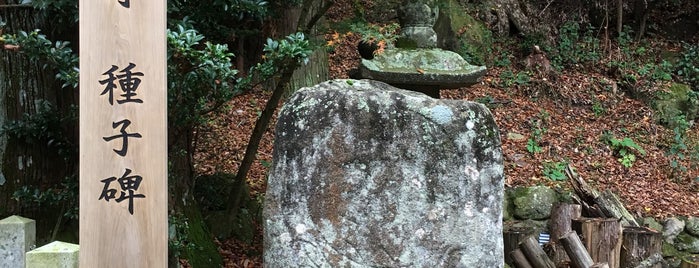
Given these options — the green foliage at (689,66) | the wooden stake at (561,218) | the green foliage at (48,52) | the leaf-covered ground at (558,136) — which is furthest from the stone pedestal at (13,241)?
the green foliage at (689,66)

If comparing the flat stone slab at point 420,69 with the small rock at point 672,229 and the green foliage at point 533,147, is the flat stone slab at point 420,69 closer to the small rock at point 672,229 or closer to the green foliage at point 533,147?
the small rock at point 672,229

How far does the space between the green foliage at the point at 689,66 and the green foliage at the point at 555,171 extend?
438 centimetres

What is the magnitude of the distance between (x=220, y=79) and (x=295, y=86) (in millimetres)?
4810

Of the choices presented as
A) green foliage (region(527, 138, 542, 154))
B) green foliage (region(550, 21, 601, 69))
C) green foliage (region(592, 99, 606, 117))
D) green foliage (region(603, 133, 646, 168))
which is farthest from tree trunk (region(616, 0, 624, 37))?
green foliage (region(527, 138, 542, 154))

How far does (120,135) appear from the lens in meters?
2.73

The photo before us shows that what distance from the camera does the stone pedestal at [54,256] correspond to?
2.57 m

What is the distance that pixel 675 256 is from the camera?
638 centimetres

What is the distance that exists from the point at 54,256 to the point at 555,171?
20.3ft

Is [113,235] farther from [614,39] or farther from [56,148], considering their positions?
[614,39]

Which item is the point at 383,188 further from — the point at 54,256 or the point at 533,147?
the point at 533,147

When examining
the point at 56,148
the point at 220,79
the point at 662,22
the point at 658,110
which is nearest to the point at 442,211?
the point at 220,79

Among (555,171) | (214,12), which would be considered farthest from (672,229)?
(214,12)

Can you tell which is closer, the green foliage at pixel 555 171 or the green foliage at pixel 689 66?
the green foliage at pixel 555 171

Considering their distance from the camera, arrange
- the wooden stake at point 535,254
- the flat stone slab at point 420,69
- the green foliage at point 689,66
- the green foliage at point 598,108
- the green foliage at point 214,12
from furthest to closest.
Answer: the green foliage at point 689,66 → the green foliage at point 598,108 → the wooden stake at point 535,254 → the flat stone slab at point 420,69 → the green foliage at point 214,12
